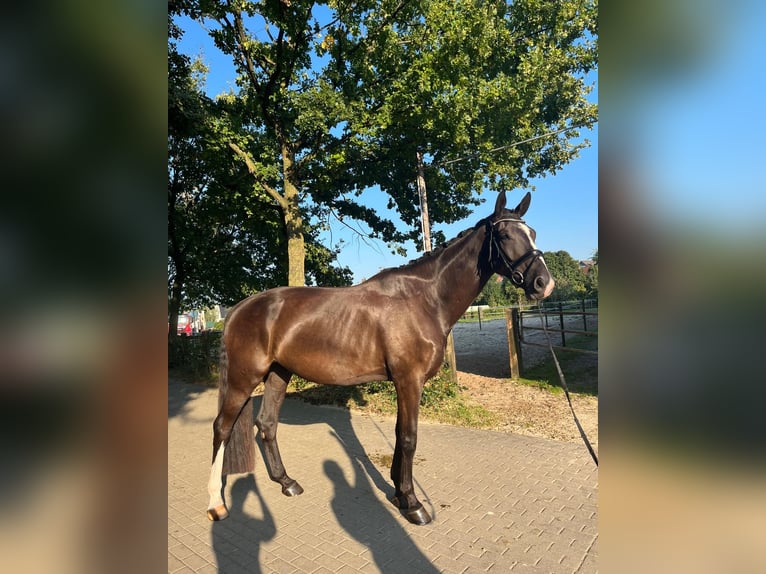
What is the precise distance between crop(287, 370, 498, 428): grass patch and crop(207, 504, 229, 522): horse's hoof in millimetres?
3519

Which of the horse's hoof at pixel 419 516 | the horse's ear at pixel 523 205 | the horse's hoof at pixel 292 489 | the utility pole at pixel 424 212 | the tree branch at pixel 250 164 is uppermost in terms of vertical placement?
the tree branch at pixel 250 164

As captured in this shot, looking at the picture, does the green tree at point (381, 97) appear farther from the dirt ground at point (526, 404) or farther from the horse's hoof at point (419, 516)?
the horse's hoof at point (419, 516)

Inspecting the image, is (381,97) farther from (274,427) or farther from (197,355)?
(197,355)

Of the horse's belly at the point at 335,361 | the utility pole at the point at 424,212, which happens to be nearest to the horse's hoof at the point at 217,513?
the horse's belly at the point at 335,361

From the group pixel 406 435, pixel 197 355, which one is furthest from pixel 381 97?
pixel 197 355

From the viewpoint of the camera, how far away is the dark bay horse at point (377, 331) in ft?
11.0

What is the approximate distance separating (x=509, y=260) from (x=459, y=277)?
477 millimetres
